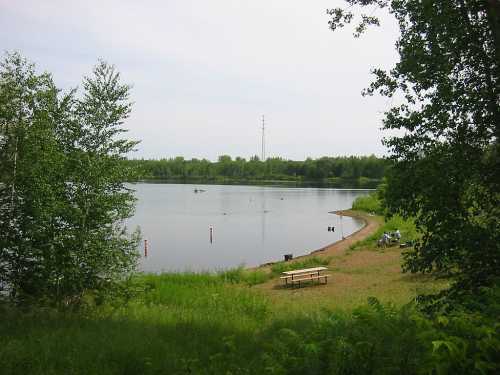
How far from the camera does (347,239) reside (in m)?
37.6

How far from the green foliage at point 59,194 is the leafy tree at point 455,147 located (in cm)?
685

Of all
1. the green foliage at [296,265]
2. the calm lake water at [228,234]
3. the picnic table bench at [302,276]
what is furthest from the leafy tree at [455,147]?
the calm lake water at [228,234]

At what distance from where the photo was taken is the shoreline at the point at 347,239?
3027 cm

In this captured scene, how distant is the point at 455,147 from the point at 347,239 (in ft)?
105

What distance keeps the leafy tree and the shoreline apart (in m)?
20.6

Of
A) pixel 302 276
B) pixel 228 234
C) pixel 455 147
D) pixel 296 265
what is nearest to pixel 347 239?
pixel 228 234

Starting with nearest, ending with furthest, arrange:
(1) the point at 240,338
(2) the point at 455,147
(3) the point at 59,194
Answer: (2) the point at 455,147
(1) the point at 240,338
(3) the point at 59,194

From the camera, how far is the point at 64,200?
1041 centimetres

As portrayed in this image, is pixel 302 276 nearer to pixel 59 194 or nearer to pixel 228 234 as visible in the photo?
pixel 59 194

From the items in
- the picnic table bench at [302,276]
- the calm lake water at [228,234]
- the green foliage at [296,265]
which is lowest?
the calm lake water at [228,234]

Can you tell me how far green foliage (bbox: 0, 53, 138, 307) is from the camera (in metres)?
10.0

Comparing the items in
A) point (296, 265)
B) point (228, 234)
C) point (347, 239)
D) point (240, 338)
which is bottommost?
point (228, 234)

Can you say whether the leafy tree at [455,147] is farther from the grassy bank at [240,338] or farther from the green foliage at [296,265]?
the green foliage at [296,265]

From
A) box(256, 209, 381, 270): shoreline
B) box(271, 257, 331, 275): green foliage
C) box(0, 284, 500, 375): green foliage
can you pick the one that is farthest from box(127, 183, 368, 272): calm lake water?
Result: box(0, 284, 500, 375): green foliage
